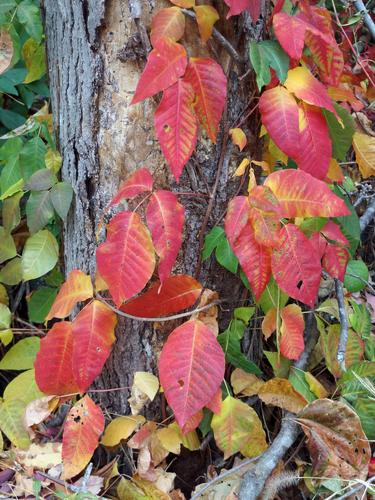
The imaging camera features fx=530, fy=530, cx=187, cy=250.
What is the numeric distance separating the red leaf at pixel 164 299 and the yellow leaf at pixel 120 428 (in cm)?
27

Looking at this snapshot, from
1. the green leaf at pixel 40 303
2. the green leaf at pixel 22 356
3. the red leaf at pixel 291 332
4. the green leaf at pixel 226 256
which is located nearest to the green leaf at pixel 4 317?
the green leaf at pixel 22 356

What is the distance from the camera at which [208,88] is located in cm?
104

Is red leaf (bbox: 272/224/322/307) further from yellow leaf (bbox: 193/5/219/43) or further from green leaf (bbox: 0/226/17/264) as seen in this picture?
green leaf (bbox: 0/226/17/264)

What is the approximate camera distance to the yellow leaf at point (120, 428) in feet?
4.01

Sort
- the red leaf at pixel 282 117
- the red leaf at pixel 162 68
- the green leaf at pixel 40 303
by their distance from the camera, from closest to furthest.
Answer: the red leaf at pixel 162 68 → the red leaf at pixel 282 117 → the green leaf at pixel 40 303

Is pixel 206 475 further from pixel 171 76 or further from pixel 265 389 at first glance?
pixel 171 76

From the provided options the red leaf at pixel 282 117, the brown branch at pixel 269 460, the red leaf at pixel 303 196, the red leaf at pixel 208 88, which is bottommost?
the brown branch at pixel 269 460

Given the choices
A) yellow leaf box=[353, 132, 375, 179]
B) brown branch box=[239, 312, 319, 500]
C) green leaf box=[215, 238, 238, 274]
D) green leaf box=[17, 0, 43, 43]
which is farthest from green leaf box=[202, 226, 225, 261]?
green leaf box=[17, 0, 43, 43]

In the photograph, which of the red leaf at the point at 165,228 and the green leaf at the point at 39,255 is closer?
the red leaf at the point at 165,228

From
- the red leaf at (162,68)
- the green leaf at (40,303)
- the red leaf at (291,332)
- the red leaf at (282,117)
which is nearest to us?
the red leaf at (162,68)

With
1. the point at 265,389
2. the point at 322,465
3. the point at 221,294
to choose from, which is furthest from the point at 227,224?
the point at 322,465

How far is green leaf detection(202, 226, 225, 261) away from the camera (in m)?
1.17

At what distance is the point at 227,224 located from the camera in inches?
40.8

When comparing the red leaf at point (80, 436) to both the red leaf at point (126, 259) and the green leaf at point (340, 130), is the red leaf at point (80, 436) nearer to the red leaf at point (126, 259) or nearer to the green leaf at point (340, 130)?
the red leaf at point (126, 259)
